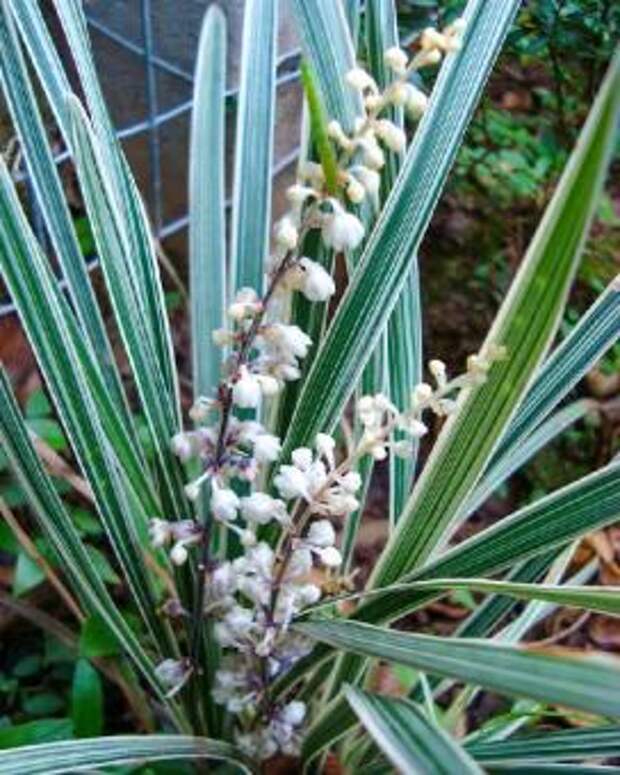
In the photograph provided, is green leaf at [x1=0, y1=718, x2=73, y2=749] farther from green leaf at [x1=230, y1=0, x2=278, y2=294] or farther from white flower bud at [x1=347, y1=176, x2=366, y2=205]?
white flower bud at [x1=347, y1=176, x2=366, y2=205]

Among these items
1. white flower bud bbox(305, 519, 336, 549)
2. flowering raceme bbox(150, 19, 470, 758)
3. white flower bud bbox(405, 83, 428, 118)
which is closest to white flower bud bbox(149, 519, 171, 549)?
flowering raceme bbox(150, 19, 470, 758)

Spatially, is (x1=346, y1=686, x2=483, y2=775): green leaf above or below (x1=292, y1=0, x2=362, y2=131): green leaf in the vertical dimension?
below

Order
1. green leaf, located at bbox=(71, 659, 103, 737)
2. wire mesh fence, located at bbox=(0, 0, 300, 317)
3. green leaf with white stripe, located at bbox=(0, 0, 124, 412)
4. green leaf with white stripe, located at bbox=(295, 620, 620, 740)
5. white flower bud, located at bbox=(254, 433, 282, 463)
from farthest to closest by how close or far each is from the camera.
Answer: wire mesh fence, located at bbox=(0, 0, 300, 317)
green leaf, located at bbox=(71, 659, 103, 737)
green leaf with white stripe, located at bbox=(0, 0, 124, 412)
white flower bud, located at bbox=(254, 433, 282, 463)
green leaf with white stripe, located at bbox=(295, 620, 620, 740)

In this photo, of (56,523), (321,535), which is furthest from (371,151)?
(56,523)

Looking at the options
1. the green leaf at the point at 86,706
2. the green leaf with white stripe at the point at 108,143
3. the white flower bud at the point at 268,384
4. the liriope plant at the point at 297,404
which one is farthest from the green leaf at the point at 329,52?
the green leaf at the point at 86,706

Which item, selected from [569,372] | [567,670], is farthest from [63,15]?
[567,670]

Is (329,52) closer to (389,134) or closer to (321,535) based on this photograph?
(389,134)

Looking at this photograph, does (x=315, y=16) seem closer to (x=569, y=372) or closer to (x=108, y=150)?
(x=108, y=150)

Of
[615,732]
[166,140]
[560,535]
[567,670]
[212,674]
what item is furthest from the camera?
[166,140]
